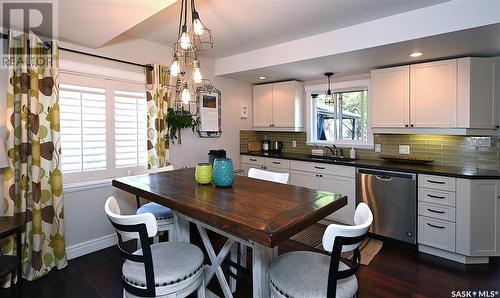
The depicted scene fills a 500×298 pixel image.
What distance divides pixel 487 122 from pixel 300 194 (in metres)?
2.59

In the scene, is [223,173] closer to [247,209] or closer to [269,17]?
[247,209]

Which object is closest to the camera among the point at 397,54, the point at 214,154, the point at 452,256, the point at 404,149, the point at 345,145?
the point at 452,256

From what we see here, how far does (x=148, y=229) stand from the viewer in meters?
1.40

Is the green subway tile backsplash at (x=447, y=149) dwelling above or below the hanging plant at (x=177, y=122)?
below

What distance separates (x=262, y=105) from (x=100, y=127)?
2662 millimetres

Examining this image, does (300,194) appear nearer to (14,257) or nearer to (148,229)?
(148,229)

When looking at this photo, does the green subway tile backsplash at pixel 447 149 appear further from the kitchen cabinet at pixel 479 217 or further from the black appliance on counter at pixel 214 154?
the black appliance on counter at pixel 214 154

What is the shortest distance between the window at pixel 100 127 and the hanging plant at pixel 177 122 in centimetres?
31

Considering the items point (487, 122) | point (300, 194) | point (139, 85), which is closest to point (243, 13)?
point (139, 85)

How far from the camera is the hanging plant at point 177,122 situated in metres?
3.47

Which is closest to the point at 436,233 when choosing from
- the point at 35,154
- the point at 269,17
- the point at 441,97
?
the point at 441,97

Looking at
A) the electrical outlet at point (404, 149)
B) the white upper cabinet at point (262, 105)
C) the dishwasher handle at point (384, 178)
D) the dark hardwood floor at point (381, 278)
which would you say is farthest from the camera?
the white upper cabinet at point (262, 105)

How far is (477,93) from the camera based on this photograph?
285 cm

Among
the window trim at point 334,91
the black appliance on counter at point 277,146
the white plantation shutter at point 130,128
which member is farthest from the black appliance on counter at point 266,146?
the white plantation shutter at point 130,128
